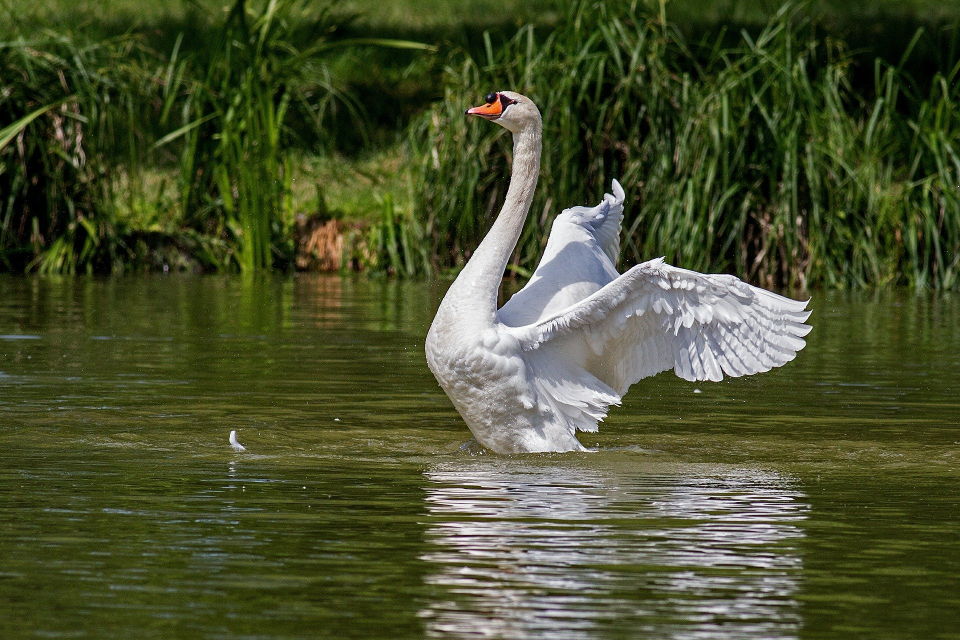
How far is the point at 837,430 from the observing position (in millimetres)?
6855

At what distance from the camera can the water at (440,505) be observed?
12.0ft

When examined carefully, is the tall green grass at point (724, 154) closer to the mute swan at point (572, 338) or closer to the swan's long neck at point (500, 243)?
the swan's long neck at point (500, 243)

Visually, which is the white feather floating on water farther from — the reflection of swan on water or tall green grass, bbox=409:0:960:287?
tall green grass, bbox=409:0:960:287

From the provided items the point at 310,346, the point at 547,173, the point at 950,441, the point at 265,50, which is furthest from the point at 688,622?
the point at 265,50

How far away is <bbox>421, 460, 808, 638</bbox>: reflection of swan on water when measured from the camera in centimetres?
360

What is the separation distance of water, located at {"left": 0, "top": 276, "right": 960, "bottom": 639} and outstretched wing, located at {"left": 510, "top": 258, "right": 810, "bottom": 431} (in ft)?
1.16

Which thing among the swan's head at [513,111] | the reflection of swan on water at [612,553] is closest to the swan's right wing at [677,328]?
the reflection of swan on water at [612,553]

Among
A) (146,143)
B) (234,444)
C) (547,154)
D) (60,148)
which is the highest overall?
(146,143)

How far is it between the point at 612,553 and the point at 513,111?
3.02 meters

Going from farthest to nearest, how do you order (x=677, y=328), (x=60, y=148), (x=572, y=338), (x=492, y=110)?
(x=60, y=148)
(x=492, y=110)
(x=572, y=338)
(x=677, y=328)

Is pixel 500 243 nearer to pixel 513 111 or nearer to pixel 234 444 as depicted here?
pixel 513 111

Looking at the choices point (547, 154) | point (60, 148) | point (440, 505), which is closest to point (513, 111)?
point (440, 505)

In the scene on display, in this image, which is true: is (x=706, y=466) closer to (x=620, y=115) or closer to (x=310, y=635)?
(x=310, y=635)

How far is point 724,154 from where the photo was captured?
1362 cm
